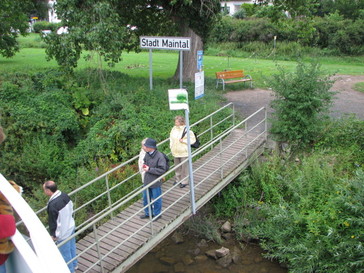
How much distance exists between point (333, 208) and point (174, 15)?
9614mm

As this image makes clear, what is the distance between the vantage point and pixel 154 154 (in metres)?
6.05

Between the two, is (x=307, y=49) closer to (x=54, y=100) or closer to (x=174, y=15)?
(x=174, y=15)

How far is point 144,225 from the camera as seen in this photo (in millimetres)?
6117

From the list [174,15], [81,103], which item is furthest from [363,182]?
[174,15]

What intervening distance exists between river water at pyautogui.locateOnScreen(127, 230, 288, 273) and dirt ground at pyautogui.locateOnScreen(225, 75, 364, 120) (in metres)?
4.45

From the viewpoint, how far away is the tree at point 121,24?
35.5ft

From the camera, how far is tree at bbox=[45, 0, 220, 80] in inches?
426

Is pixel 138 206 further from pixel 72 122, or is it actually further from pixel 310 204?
pixel 72 122

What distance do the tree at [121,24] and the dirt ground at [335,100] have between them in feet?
7.35

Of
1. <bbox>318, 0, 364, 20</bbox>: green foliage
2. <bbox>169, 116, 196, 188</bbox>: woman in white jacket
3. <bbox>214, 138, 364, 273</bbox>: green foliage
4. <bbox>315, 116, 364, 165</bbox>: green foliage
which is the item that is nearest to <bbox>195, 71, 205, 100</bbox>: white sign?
<bbox>169, 116, 196, 188</bbox>: woman in white jacket

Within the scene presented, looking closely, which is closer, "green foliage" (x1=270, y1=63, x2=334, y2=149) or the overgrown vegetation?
the overgrown vegetation

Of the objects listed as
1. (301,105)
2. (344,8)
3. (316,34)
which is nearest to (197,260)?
(301,105)

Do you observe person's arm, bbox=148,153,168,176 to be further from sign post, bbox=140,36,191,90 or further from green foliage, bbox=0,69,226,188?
green foliage, bbox=0,69,226,188

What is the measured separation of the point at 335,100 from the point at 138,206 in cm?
857
